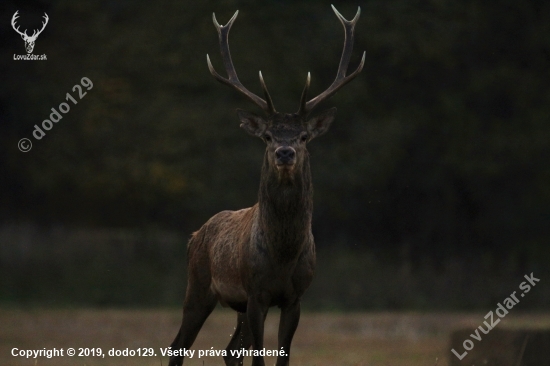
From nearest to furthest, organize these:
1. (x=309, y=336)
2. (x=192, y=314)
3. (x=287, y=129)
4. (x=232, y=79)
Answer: (x=287, y=129)
(x=232, y=79)
(x=192, y=314)
(x=309, y=336)

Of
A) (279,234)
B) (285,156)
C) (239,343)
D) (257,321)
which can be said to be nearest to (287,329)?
(257,321)

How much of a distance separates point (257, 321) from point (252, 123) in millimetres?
1442

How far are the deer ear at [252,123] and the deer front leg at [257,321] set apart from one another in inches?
47.6

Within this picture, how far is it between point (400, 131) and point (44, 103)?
6.52 metres

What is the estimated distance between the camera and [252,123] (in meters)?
7.59

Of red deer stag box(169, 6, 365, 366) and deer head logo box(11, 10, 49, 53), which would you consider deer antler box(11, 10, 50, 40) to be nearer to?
deer head logo box(11, 10, 49, 53)

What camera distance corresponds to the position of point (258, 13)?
20.3 metres

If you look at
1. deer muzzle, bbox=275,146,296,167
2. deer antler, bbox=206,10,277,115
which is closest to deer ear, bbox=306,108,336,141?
deer antler, bbox=206,10,277,115

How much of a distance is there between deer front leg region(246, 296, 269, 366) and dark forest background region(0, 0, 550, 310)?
942 centimetres

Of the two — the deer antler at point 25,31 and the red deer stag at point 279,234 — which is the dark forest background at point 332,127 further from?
the red deer stag at point 279,234

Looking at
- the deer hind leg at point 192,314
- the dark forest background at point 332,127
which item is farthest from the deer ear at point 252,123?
the dark forest background at point 332,127

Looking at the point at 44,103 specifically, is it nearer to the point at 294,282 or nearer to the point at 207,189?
the point at 207,189

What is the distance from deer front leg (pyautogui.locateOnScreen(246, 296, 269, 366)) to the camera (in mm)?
7219

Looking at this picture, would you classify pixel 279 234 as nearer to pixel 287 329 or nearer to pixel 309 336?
pixel 287 329
